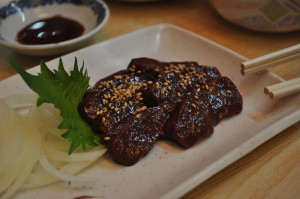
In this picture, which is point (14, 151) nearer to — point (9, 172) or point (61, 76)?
point (9, 172)

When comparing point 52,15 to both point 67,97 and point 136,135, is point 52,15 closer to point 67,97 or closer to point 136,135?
point 67,97

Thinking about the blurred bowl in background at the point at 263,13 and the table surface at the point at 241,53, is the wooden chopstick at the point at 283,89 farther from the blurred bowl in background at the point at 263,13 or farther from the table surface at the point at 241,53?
the blurred bowl in background at the point at 263,13

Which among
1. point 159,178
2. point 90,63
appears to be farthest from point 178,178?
point 90,63

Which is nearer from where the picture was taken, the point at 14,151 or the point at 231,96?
the point at 14,151

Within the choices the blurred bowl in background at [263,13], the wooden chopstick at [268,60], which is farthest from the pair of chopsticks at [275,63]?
the blurred bowl in background at [263,13]

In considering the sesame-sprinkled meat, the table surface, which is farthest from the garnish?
the table surface

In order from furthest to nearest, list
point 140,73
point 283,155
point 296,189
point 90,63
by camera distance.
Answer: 1. point 90,63
2. point 140,73
3. point 283,155
4. point 296,189

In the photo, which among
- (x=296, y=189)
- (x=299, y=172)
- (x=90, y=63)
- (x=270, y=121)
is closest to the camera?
(x=296, y=189)
